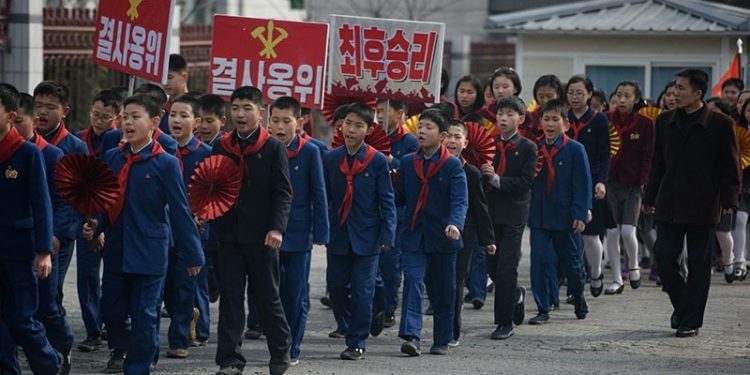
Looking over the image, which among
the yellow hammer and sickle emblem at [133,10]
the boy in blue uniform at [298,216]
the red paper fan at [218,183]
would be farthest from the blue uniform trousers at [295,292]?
the yellow hammer and sickle emblem at [133,10]

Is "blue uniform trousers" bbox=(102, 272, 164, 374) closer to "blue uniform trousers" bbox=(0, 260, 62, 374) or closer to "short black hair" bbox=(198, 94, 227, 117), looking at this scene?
"blue uniform trousers" bbox=(0, 260, 62, 374)

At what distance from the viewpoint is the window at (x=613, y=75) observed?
21.5m

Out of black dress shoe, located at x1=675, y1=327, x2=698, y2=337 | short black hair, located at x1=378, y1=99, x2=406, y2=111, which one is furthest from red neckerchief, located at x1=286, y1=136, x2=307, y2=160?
black dress shoe, located at x1=675, y1=327, x2=698, y2=337

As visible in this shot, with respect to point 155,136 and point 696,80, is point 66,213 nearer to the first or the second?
point 155,136

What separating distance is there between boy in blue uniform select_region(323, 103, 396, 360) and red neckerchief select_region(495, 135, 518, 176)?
1527 mm

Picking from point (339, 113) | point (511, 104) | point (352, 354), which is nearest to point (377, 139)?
point (339, 113)

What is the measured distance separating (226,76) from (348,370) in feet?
9.04

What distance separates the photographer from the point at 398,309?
12984mm

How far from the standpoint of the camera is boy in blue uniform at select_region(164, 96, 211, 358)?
1019 centimetres

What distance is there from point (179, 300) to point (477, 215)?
2253 millimetres

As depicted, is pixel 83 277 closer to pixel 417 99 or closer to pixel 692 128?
pixel 417 99

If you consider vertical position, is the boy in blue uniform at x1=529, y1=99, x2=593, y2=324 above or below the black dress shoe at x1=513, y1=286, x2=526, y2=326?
above

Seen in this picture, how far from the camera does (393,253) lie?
11844mm

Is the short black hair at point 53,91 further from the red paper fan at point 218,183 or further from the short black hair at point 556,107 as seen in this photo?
the short black hair at point 556,107
